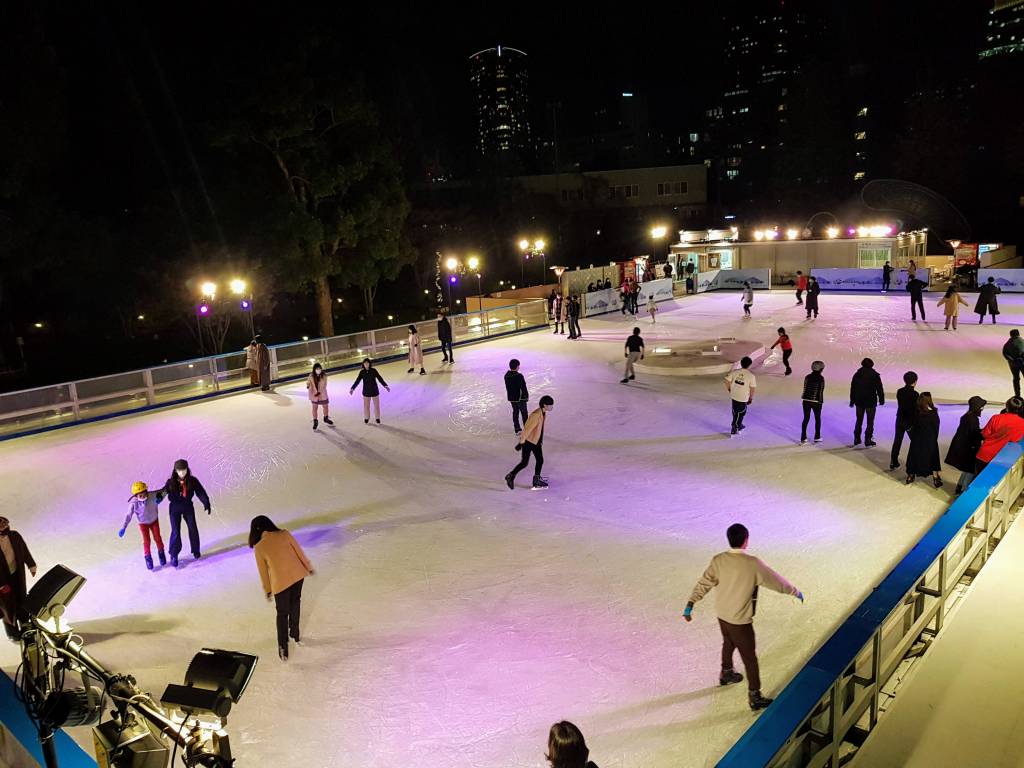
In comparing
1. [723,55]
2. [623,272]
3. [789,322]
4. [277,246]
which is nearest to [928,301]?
[789,322]

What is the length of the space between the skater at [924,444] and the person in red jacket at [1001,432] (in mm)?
587

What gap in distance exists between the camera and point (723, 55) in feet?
485

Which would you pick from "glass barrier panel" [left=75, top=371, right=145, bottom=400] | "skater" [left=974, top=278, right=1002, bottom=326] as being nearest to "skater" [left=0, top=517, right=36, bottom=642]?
"glass barrier panel" [left=75, top=371, right=145, bottom=400]

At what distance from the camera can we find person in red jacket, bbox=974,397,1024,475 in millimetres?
8523

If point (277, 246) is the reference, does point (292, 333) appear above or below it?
below

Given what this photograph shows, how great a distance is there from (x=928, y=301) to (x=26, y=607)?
30699 millimetres

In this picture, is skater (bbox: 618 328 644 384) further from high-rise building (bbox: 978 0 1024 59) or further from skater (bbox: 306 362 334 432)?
high-rise building (bbox: 978 0 1024 59)

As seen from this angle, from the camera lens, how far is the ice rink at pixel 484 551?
5605 millimetres

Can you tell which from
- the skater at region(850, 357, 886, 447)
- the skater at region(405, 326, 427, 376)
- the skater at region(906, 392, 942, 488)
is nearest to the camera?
the skater at region(906, 392, 942, 488)

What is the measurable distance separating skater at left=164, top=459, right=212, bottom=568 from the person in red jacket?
28.5 ft

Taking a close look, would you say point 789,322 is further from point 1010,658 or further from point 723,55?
point 723,55

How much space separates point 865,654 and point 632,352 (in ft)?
39.9

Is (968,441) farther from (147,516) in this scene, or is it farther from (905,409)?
(147,516)

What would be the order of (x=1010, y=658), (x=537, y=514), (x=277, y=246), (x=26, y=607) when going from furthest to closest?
1. (x=277, y=246)
2. (x=537, y=514)
3. (x=1010, y=658)
4. (x=26, y=607)
